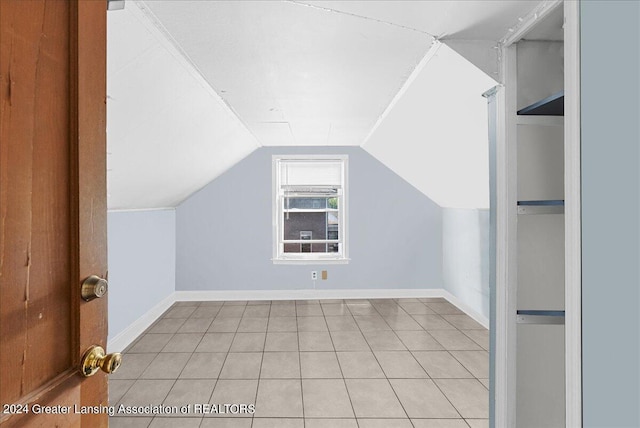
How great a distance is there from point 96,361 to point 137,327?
9.78 feet

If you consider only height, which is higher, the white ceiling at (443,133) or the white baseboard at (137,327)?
the white ceiling at (443,133)

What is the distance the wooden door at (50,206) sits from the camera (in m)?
0.64

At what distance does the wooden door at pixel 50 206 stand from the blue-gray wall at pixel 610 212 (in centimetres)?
138

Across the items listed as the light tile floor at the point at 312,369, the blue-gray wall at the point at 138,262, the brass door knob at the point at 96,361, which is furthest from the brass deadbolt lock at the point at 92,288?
the blue-gray wall at the point at 138,262

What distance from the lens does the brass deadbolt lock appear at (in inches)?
31.4

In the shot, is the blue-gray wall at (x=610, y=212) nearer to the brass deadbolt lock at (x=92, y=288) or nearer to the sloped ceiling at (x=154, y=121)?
the brass deadbolt lock at (x=92, y=288)

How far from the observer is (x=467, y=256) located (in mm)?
3926

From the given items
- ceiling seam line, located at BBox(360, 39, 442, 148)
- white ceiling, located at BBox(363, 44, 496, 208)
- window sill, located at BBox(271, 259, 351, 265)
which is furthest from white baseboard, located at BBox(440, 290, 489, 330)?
ceiling seam line, located at BBox(360, 39, 442, 148)

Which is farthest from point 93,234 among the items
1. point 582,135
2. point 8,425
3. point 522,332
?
point 522,332

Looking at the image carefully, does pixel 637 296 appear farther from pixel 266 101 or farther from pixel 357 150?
pixel 357 150

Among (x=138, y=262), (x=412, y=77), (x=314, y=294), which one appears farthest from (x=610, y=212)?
(x=314, y=294)

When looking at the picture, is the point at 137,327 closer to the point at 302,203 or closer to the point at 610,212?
the point at 302,203

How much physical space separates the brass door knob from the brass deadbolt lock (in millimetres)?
121

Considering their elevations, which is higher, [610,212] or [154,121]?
[154,121]
